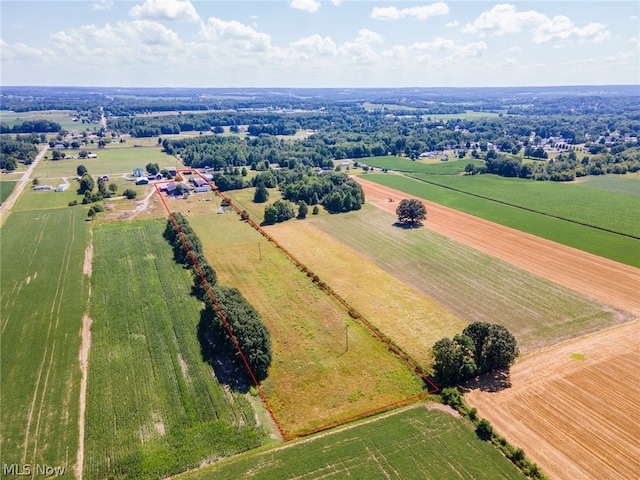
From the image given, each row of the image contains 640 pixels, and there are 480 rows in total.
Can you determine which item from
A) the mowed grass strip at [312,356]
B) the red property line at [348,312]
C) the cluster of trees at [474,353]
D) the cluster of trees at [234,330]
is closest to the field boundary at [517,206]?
the cluster of trees at [474,353]

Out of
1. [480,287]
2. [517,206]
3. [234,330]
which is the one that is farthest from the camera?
[517,206]

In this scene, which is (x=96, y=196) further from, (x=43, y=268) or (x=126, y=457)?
(x=126, y=457)

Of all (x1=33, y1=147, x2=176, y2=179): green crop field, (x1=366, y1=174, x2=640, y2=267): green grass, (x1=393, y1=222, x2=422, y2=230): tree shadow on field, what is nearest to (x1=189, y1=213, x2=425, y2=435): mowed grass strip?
(x1=393, y1=222, x2=422, y2=230): tree shadow on field

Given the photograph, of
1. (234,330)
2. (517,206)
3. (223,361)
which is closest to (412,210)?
(517,206)

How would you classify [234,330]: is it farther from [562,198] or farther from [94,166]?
[94,166]

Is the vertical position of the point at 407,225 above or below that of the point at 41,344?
above

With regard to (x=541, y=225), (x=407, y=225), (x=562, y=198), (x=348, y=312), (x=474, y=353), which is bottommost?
(x=348, y=312)
